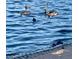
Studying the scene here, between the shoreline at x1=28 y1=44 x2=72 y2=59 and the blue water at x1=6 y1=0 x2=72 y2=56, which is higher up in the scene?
the blue water at x1=6 y1=0 x2=72 y2=56

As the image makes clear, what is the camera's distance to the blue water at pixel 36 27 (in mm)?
1580

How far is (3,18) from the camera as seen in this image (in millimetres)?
1543

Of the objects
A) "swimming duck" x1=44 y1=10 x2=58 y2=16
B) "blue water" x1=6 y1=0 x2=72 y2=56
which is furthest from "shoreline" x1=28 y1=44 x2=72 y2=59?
"swimming duck" x1=44 y1=10 x2=58 y2=16

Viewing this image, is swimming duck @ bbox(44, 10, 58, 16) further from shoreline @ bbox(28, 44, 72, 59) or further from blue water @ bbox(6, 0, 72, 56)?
shoreline @ bbox(28, 44, 72, 59)

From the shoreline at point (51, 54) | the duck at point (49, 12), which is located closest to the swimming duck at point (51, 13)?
the duck at point (49, 12)

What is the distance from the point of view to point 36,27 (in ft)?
5.27

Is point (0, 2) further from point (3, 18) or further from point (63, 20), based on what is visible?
point (63, 20)

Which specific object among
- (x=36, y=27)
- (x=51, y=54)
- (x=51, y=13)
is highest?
(x=51, y=13)

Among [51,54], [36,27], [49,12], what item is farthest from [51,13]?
[51,54]

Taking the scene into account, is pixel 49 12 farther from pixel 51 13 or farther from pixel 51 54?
pixel 51 54

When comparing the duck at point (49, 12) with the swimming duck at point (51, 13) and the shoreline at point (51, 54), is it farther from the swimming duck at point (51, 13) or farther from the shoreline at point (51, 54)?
the shoreline at point (51, 54)

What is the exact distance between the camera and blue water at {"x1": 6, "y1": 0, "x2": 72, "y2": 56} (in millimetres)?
1580

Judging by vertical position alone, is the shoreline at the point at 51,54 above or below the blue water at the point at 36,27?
below
